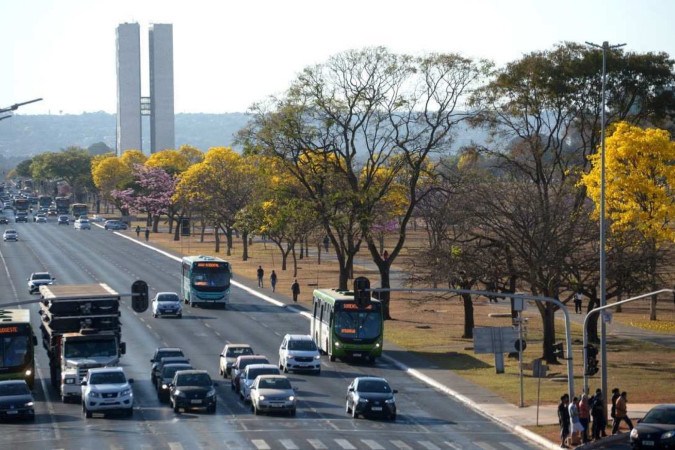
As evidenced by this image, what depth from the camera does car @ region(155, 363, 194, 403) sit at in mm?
50125

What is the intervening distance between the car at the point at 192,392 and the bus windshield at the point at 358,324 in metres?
13.9

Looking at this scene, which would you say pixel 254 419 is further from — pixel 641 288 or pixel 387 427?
pixel 641 288

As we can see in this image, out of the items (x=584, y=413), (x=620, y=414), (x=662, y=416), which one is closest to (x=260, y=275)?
(x=620, y=414)

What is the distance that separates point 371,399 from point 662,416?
10.8 meters

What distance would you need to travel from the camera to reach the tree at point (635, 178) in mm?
71500

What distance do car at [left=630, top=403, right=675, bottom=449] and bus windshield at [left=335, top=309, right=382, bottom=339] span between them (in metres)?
22.6

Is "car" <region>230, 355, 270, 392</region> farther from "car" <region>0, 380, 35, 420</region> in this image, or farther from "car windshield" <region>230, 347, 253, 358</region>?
"car" <region>0, 380, 35, 420</region>

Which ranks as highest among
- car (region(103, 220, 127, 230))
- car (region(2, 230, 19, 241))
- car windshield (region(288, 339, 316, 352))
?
car (region(103, 220, 127, 230))

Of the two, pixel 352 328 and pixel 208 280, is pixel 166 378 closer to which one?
pixel 352 328

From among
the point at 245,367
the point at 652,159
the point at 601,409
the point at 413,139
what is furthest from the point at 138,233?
the point at 601,409

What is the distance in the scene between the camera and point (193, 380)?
4797cm

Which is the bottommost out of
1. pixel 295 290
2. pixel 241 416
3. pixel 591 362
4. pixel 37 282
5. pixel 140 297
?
pixel 241 416

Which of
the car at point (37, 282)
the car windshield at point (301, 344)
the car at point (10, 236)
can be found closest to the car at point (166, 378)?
the car windshield at point (301, 344)

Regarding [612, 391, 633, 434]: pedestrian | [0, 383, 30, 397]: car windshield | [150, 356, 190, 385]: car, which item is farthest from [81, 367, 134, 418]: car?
[612, 391, 633, 434]: pedestrian
